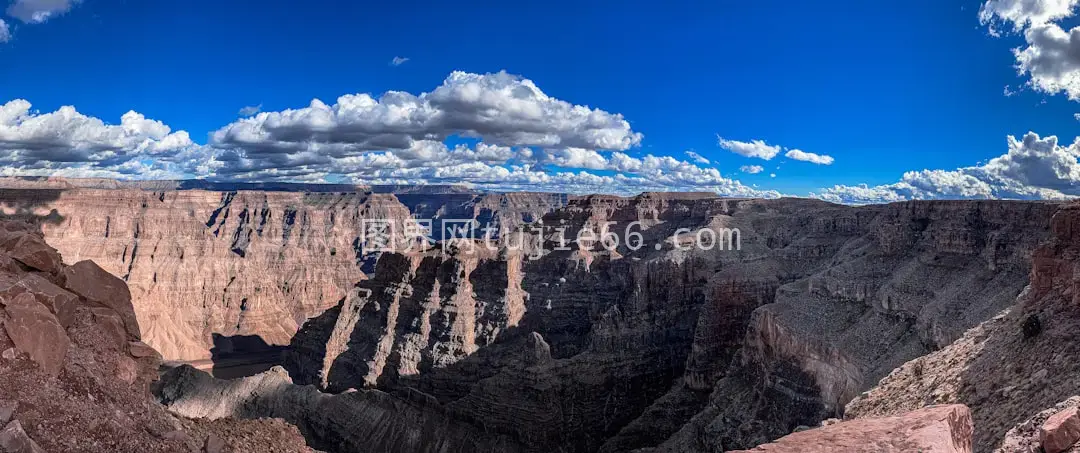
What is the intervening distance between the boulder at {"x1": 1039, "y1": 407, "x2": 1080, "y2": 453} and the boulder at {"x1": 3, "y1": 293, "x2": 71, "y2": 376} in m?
14.7

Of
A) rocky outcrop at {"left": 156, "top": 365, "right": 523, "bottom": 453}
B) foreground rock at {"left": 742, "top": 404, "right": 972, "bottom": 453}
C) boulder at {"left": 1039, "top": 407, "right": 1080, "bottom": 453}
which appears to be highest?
boulder at {"left": 1039, "top": 407, "right": 1080, "bottom": 453}

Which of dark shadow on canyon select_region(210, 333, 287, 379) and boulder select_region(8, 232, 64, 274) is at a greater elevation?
boulder select_region(8, 232, 64, 274)

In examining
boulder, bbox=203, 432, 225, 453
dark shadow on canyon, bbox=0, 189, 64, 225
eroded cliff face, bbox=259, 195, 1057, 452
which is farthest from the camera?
dark shadow on canyon, bbox=0, 189, 64, 225

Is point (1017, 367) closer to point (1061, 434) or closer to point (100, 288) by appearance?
point (1061, 434)

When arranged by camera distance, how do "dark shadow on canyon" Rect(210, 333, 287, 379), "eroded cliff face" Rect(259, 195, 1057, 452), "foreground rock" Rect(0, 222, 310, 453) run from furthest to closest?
"dark shadow on canyon" Rect(210, 333, 287, 379), "eroded cliff face" Rect(259, 195, 1057, 452), "foreground rock" Rect(0, 222, 310, 453)

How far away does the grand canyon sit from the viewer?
11.0 m

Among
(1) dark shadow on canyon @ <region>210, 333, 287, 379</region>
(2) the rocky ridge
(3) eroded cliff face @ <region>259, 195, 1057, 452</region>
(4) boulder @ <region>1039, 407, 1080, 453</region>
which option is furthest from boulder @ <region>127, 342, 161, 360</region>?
(1) dark shadow on canyon @ <region>210, 333, 287, 379</region>

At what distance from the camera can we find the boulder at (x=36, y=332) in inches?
349

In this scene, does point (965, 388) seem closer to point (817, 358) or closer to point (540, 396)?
point (817, 358)

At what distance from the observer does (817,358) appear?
3284cm

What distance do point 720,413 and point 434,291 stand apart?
3039 centimetres

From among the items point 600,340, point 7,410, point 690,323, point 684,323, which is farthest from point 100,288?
point 690,323

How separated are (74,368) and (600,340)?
43535 mm

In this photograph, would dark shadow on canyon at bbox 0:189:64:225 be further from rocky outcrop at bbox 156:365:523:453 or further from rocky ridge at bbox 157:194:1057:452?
rocky outcrop at bbox 156:365:523:453
